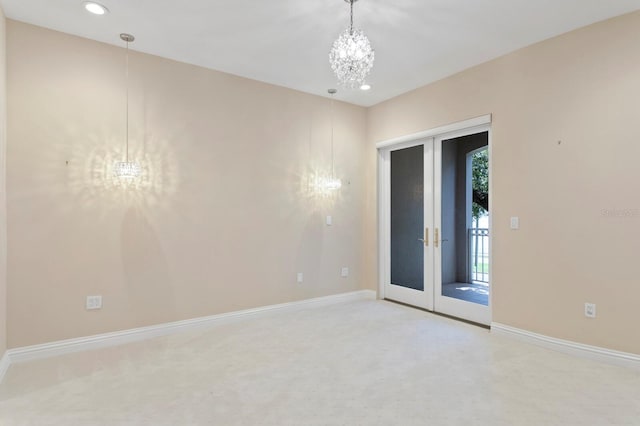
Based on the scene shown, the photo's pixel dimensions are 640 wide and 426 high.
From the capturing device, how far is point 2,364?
2779mm

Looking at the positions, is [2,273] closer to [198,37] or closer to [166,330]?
[166,330]

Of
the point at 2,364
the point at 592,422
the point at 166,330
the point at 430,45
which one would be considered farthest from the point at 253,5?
the point at 592,422

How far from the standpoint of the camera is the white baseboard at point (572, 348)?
2.88m

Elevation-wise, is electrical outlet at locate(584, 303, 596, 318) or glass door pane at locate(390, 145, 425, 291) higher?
glass door pane at locate(390, 145, 425, 291)

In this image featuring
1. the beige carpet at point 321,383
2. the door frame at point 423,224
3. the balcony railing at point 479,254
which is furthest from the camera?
the door frame at point 423,224

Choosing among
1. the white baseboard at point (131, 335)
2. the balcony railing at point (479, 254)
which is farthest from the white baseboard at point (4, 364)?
the balcony railing at point (479, 254)

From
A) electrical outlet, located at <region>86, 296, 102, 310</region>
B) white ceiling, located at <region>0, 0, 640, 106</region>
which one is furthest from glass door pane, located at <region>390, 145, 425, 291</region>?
electrical outlet, located at <region>86, 296, 102, 310</region>

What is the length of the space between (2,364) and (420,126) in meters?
4.82

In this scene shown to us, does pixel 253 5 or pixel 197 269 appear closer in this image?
pixel 253 5

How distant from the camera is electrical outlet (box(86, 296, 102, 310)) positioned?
331 cm

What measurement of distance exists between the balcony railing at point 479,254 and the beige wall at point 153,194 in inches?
70.1

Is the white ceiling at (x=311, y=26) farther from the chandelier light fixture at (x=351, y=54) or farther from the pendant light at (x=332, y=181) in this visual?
the pendant light at (x=332, y=181)

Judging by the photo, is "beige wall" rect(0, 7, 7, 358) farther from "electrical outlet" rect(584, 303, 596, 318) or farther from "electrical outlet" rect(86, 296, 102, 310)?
"electrical outlet" rect(584, 303, 596, 318)

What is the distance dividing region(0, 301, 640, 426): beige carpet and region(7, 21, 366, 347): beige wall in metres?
0.51
